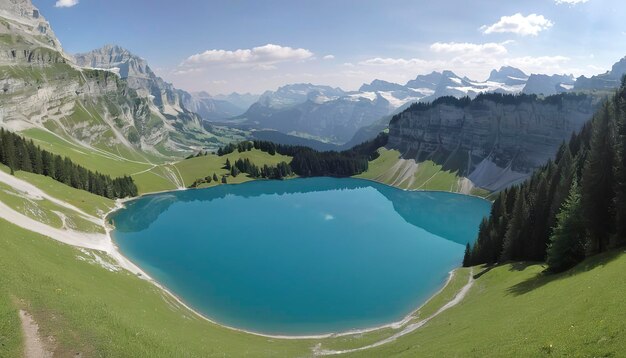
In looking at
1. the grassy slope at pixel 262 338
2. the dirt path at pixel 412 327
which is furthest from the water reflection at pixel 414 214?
the grassy slope at pixel 262 338

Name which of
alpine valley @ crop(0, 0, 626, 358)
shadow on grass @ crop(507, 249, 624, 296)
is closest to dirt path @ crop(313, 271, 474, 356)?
alpine valley @ crop(0, 0, 626, 358)

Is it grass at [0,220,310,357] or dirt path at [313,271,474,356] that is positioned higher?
grass at [0,220,310,357]

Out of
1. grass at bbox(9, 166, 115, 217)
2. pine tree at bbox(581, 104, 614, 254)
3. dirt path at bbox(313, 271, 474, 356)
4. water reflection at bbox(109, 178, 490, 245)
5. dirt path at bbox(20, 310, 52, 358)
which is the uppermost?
pine tree at bbox(581, 104, 614, 254)

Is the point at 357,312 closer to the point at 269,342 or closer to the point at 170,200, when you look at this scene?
the point at 269,342

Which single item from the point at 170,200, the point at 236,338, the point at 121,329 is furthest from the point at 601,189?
the point at 170,200

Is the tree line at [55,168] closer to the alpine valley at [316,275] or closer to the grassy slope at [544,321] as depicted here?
the alpine valley at [316,275]

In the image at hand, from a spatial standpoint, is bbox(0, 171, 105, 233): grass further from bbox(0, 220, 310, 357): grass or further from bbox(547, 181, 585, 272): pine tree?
bbox(547, 181, 585, 272): pine tree
